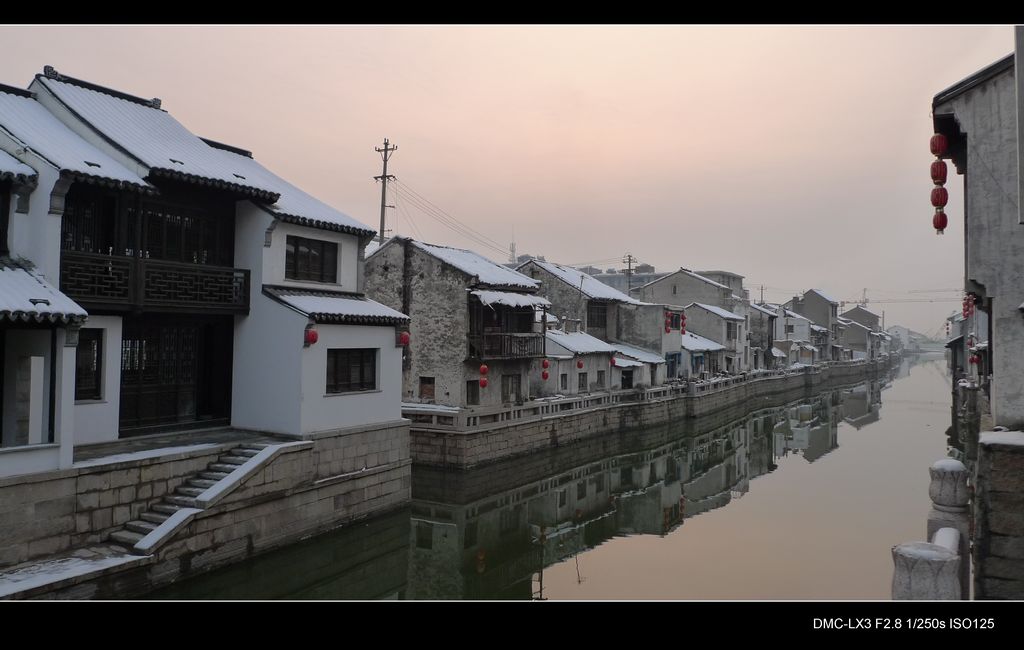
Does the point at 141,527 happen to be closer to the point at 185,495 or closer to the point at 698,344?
the point at 185,495

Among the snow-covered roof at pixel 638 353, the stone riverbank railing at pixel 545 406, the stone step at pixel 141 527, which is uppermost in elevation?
the snow-covered roof at pixel 638 353

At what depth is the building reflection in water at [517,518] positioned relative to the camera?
15055 mm

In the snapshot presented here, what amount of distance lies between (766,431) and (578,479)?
21231 millimetres

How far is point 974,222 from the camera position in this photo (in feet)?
32.1

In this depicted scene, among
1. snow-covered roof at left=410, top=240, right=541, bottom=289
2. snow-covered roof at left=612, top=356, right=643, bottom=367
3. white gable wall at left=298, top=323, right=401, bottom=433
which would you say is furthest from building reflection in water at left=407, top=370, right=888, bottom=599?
snow-covered roof at left=410, top=240, right=541, bottom=289

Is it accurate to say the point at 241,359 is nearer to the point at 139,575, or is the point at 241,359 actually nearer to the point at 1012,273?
the point at 139,575

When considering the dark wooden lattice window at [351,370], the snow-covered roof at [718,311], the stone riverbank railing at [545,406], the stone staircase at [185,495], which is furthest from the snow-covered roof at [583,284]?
the stone staircase at [185,495]

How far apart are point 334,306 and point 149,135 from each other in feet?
21.5

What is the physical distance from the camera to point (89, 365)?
49.9 feet

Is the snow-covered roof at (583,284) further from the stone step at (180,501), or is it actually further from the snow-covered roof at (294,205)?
the stone step at (180,501)

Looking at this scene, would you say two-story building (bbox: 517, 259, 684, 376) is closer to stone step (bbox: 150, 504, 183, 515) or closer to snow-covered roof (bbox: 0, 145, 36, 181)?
stone step (bbox: 150, 504, 183, 515)

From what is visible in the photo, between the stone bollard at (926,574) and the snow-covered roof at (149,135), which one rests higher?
the snow-covered roof at (149,135)

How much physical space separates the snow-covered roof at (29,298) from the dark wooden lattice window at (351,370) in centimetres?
655

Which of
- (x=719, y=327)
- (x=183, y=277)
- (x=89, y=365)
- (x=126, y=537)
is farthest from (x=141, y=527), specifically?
(x=719, y=327)
